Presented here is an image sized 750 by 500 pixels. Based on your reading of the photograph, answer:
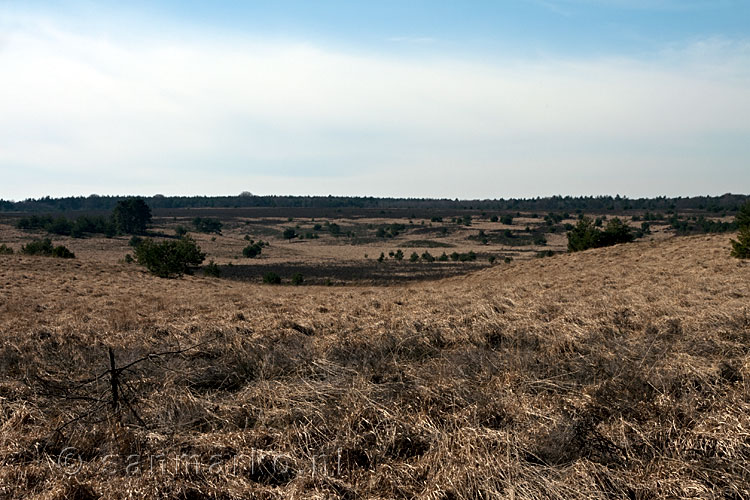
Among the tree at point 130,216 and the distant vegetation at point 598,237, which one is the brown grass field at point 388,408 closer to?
the distant vegetation at point 598,237

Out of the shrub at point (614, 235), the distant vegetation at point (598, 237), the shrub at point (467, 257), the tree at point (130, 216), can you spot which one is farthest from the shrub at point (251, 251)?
the shrub at point (614, 235)

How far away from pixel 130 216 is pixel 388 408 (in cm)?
10134

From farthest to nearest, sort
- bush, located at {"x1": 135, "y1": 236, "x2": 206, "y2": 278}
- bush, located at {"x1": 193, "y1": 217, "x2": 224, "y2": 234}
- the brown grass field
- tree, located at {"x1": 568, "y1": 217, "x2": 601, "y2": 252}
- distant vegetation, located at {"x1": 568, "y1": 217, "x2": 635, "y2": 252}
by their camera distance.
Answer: bush, located at {"x1": 193, "y1": 217, "x2": 224, "y2": 234} → bush, located at {"x1": 135, "y1": 236, "x2": 206, "y2": 278} → tree, located at {"x1": 568, "y1": 217, "x2": 601, "y2": 252} → distant vegetation, located at {"x1": 568, "y1": 217, "x2": 635, "y2": 252} → the brown grass field

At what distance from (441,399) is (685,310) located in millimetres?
6571

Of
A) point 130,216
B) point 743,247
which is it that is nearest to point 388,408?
point 743,247

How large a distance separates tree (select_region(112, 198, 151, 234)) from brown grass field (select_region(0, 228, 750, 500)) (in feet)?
306

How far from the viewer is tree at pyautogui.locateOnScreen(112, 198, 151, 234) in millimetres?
94688

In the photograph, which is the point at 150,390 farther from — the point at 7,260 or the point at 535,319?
the point at 7,260

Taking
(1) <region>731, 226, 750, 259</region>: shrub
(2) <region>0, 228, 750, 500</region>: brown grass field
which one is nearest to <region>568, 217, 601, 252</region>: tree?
(1) <region>731, 226, 750, 259</region>: shrub

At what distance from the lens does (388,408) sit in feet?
17.9

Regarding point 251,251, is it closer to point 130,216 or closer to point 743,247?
point 130,216

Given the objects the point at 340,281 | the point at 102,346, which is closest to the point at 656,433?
the point at 102,346

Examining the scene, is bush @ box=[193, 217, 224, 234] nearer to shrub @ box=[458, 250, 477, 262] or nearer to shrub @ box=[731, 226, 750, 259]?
shrub @ box=[458, 250, 477, 262]

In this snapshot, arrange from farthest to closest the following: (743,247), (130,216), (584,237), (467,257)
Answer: (130,216) < (467,257) < (584,237) < (743,247)
